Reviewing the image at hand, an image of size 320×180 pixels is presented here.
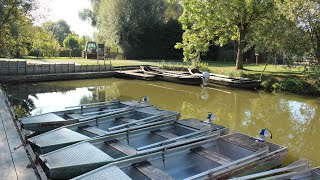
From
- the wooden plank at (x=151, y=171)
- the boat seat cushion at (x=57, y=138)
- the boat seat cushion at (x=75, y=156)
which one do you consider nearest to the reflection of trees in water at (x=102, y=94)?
the boat seat cushion at (x=57, y=138)

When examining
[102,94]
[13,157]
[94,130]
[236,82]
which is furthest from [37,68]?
[13,157]

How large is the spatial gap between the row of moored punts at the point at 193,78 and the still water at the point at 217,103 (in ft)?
1.74

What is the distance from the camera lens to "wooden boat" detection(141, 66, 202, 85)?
18.1m

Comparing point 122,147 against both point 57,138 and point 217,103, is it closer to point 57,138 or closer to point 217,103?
point 57,138

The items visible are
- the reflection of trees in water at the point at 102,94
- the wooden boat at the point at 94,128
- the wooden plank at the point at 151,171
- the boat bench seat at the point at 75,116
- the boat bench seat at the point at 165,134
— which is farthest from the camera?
the reflection of trees in water at the point at 102,94

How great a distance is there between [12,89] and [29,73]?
11.4 feet

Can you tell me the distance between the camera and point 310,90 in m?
15.5

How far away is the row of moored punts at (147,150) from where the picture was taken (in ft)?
15.8

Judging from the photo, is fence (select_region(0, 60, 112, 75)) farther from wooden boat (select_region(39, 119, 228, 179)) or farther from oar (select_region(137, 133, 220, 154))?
oar (select_region(137, 133, 220, 154))

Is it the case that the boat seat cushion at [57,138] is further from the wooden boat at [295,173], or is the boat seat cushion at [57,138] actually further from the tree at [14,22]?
the tree at [14,22]

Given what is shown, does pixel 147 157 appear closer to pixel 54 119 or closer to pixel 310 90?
pixel 54 119

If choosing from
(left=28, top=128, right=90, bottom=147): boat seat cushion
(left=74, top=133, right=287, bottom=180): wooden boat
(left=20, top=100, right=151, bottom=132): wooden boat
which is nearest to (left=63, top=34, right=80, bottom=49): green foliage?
(left=20, top=100, right=151, bottom=132): wooden boat

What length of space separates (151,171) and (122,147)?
3.93 ft

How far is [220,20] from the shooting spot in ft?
63.6
